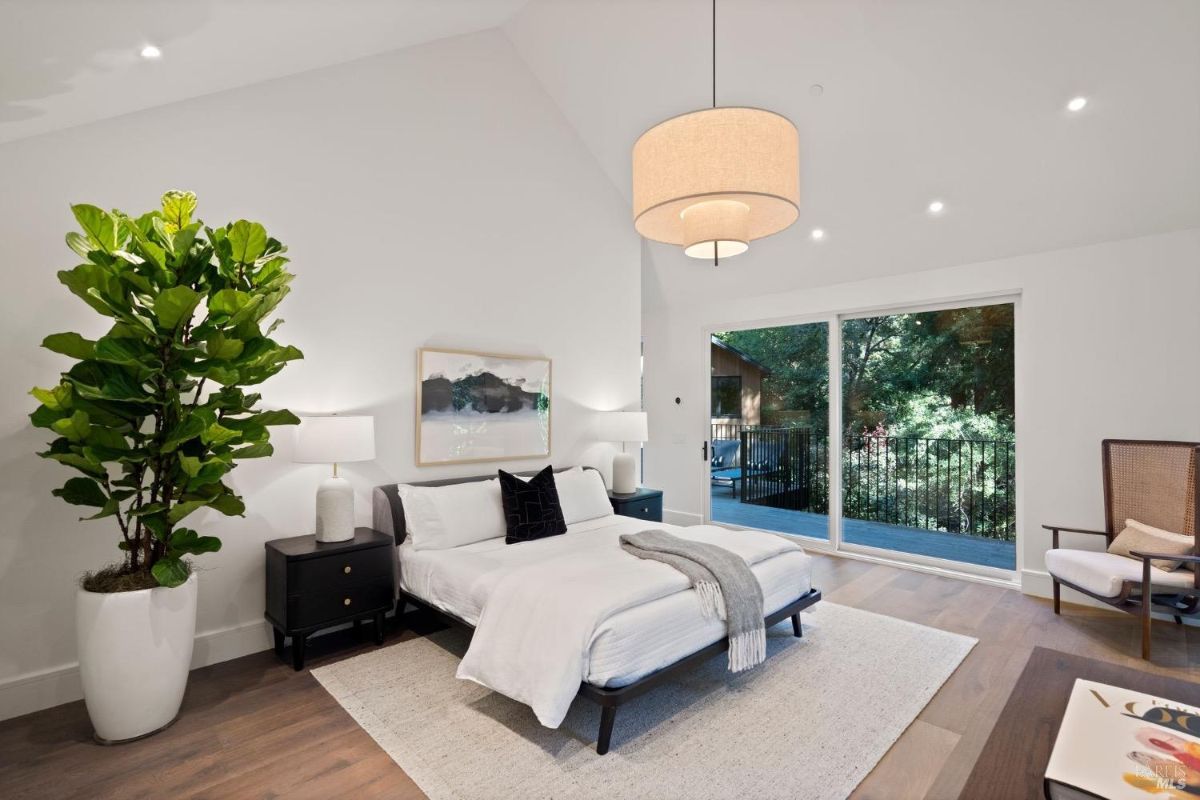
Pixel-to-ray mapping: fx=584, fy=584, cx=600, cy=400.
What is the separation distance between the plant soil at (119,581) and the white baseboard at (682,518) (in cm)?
464

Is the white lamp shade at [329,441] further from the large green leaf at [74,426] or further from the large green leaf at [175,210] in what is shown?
the large green leaf at [175,210]

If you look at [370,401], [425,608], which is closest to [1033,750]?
[425,608]

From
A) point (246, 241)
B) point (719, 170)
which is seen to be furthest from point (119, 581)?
point (719, 170)

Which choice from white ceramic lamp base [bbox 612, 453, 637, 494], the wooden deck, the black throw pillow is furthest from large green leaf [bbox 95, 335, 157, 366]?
the wooden deck

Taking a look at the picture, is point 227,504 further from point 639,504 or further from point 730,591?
point 639,504

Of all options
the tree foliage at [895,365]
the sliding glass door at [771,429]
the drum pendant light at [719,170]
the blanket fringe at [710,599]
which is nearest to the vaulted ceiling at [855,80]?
the tree foliage at [895,365]

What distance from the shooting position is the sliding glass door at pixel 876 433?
4578 millimetres

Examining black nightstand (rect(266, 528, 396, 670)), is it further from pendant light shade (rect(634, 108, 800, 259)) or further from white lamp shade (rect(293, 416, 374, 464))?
pendant light shade (rect(634, 108, 800, 259))

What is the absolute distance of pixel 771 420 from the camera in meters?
5.79

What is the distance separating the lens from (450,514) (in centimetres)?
350

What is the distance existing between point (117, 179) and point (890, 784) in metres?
4.22

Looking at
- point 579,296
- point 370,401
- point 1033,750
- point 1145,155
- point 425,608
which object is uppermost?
point 1145,155

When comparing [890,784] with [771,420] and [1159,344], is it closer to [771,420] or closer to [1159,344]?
[1159,344]

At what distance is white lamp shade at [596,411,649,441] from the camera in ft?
16.1
